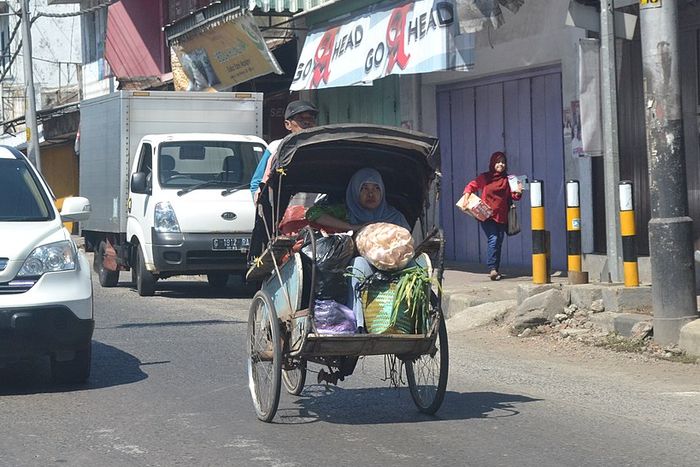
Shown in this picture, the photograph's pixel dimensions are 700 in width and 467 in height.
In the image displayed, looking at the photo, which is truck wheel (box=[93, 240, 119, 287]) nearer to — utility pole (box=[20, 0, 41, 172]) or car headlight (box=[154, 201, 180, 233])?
car headlight (box=[154, 201, 180, 233])

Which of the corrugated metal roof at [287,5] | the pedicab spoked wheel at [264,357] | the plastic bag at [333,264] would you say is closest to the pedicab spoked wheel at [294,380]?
the pedicab spoked wheel at [264,357]

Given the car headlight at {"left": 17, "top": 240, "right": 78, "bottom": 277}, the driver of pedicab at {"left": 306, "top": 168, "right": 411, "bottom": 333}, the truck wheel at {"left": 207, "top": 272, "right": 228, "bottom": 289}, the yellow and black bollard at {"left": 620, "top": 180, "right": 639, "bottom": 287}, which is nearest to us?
the driver of pedicab at {"left": 306, "top": 168, "right": 411, "bottom": 333}

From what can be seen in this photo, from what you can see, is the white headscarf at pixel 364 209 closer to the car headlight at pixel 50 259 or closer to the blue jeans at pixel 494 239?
the car headlight at pixel 50 259

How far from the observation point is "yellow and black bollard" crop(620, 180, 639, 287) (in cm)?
1162

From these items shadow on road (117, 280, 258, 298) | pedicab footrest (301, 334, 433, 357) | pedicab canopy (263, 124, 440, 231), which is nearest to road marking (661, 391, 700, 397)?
pedicab canopy (263, 124, 440, 231)

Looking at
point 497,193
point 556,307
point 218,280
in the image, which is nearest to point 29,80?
point 218,280

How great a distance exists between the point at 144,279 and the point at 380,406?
8.83 metres

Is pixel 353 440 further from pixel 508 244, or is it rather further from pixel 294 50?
pixel 294 50

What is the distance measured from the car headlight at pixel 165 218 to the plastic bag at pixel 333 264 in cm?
876

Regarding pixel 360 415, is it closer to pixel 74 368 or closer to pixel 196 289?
pixel 74 368

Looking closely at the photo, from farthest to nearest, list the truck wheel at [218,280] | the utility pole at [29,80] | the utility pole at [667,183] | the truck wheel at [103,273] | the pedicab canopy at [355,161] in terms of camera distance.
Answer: the utility pole at [29,80] < the truck wheel at [103,273] < the truck wheel at [218,280] < the utility pole at [667,183] < the pedicab canopy at [355,161]

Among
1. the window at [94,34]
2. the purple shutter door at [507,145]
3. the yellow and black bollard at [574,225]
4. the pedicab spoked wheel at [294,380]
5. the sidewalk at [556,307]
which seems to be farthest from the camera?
the window at [94,34]

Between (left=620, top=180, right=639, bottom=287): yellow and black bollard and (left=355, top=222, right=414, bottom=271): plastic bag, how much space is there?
4.74 metres

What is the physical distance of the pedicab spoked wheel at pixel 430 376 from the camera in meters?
7.56
